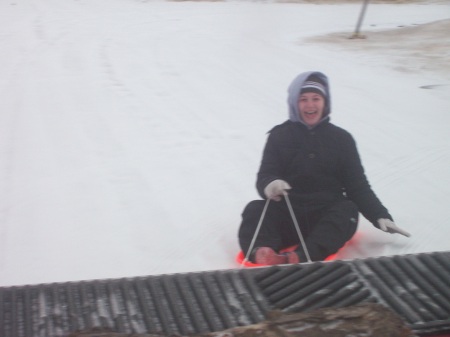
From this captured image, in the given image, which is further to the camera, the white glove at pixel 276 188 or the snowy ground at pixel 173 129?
the snowy ground at pixel 173 129

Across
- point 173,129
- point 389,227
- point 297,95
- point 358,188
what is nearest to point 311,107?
point 297,95

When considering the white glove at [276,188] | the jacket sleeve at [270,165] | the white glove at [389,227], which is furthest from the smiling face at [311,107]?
the white glove at [389,227]

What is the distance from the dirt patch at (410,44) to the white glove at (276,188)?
4871 millimetres

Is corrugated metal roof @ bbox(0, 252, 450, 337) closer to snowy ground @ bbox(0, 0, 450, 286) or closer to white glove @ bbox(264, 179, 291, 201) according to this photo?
white glove @ bbox(264, 179, 291, 201)

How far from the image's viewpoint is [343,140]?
A: 3781mm

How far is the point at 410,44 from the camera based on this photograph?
9883 millimetres

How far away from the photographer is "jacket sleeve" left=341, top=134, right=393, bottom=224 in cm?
366

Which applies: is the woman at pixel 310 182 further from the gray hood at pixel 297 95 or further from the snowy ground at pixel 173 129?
the snowy ground at pixel 173 129

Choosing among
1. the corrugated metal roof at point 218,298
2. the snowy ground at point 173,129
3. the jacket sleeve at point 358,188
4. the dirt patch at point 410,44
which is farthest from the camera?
the dirt patch at point 410,44

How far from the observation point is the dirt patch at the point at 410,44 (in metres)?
8.57

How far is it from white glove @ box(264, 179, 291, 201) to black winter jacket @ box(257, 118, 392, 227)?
0.07 meters

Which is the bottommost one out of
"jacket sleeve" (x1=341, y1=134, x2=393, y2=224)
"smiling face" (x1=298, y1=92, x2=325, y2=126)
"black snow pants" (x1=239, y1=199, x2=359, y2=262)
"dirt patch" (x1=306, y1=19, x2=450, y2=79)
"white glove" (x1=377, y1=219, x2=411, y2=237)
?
"dirt patch" (x1=306, y1=19, x2=450, y2=79)

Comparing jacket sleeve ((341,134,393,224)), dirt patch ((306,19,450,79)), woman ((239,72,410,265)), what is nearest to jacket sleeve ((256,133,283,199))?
woman ((239,72,410,265))

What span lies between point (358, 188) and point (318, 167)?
210mm
